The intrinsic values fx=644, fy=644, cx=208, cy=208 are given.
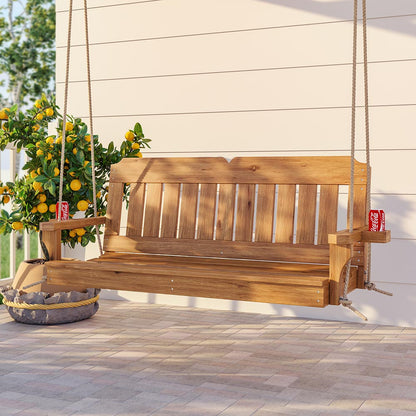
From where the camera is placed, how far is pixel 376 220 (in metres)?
2.55

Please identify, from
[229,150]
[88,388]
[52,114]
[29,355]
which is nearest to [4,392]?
[88,388]

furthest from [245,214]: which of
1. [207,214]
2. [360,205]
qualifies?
[360,205]

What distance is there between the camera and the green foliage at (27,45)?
10.2 metres

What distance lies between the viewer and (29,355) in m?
2.85

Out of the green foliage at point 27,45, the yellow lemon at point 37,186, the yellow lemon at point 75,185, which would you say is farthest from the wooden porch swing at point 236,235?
the green foliage at point 27,45

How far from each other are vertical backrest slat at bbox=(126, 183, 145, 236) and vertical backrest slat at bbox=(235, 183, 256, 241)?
0.48 metres

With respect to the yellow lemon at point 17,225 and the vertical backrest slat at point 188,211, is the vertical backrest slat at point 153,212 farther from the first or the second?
the yellow lemon at point 17,225

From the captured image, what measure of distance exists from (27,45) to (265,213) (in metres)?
8.45

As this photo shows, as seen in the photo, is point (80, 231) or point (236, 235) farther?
point (80, 231)

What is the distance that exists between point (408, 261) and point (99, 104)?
2226 millimetres

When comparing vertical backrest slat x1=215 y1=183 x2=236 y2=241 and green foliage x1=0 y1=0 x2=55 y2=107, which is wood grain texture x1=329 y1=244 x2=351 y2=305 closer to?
vertical backrest slat x1=215 y1=183 x2=236 y2=241

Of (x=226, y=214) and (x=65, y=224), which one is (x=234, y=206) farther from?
(x=65, y=224)

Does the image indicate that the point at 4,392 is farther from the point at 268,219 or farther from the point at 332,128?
the point at 332,128

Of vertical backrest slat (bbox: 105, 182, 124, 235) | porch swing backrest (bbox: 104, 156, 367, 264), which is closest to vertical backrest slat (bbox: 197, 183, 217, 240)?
porch swing backrest (bbox: 104, 156, 367, 264)
